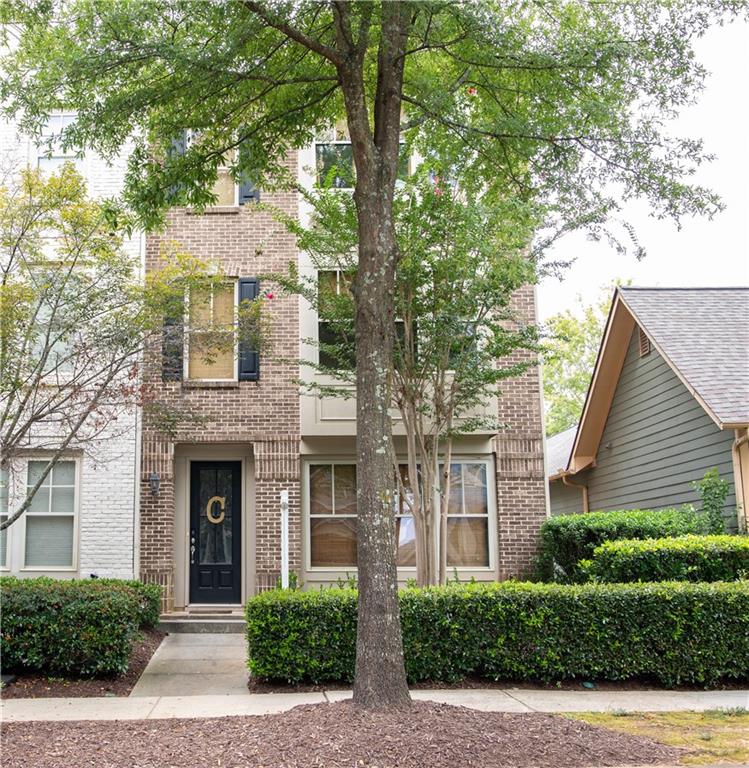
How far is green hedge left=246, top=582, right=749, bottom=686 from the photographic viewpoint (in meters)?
8.42

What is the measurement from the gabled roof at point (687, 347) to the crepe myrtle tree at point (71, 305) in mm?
7167

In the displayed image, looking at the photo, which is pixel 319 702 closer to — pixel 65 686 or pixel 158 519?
pixel 65 686

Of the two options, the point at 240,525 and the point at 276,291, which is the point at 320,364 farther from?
the point at 240,525

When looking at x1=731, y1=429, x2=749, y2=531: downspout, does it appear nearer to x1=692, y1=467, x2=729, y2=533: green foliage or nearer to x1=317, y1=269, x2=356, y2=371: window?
x1=692, y1=467, x2=729, y2=533: green foliage

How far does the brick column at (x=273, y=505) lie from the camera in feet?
41.8

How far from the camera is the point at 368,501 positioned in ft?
21.2

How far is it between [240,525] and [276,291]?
374 cm

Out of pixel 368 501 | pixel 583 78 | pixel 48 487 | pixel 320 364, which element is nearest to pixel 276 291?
pixel 320 364

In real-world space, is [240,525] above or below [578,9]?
below

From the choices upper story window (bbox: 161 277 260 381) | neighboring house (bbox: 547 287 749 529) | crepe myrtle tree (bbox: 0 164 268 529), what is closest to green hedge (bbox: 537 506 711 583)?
neighboring house (bbox: 547 287 749 529)

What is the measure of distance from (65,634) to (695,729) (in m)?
6.06

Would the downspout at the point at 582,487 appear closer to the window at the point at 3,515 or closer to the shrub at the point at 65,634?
the window at the point at 3,515

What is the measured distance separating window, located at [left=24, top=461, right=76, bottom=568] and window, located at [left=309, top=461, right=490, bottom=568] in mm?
3673

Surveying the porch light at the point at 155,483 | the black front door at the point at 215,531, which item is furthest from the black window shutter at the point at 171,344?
the black front door at the point at 215,531
